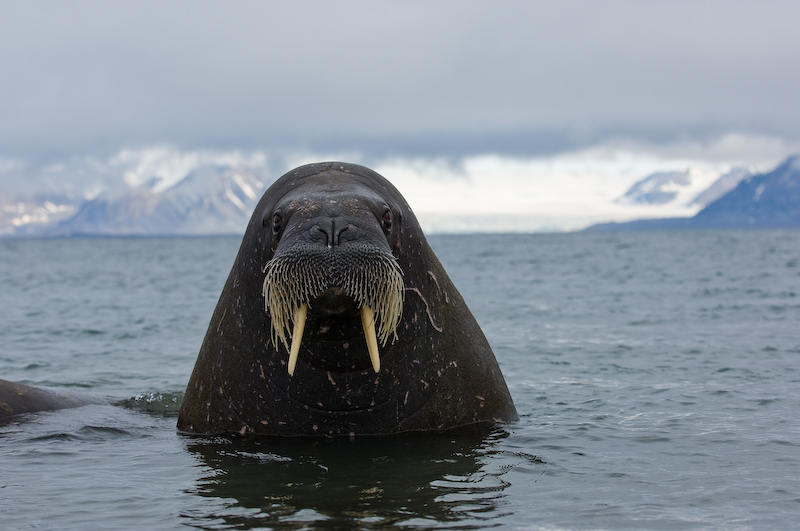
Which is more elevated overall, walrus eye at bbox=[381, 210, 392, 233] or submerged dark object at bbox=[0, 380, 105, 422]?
walrus eye at bbox=[381, 210, 392, 233]

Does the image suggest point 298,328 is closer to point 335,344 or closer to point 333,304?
point 333,304

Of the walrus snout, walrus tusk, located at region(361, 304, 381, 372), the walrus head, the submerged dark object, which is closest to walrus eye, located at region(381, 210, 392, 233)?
the walrus head

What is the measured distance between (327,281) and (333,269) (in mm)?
79

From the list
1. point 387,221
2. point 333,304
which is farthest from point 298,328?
point 387,221

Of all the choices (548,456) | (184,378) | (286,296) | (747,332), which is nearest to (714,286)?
(747,332)

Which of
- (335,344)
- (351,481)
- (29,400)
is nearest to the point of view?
(351,481)

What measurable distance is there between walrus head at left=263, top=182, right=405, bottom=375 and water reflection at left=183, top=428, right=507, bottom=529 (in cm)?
79

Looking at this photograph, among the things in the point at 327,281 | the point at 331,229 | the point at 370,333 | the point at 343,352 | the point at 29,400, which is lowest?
the point at 29,400

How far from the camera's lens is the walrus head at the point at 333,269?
17.3 feet

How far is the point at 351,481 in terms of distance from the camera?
222 inches

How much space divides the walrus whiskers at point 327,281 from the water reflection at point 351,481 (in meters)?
0.79

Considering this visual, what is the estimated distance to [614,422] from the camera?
7871 mm

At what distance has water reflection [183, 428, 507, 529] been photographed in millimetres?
4945

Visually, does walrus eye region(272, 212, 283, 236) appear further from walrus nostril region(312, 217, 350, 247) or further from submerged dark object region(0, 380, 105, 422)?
submerged dark object region(0, 380, 105, 422)
